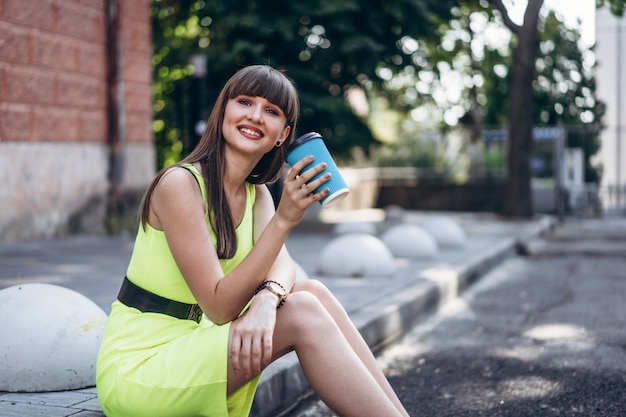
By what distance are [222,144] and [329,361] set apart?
87cm

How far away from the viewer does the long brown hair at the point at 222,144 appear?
9.97ft

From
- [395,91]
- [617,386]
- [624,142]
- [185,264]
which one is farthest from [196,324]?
[624,142]

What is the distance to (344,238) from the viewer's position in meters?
7.96

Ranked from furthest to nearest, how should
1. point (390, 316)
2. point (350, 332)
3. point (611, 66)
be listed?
point (611, 66), point (390, 316), point (350, 332)

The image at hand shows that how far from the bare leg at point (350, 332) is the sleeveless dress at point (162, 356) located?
0.31 m

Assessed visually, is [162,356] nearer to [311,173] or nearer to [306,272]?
[311,173]

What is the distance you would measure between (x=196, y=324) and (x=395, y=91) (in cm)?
1544

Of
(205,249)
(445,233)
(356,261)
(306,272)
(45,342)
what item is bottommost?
(445,233)

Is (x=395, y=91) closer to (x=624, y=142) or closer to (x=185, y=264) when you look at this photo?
(x=624, y=142)

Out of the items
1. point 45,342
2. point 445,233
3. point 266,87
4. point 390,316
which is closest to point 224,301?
point 266,87

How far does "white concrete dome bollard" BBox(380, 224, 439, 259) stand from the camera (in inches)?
371

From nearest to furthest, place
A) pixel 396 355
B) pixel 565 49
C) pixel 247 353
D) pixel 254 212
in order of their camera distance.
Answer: pixel 247 353 < pixel 254 212 < pixel 396 355 < pixel 565 49

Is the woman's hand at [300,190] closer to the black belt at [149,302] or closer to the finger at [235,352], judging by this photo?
the finger at [235,352]

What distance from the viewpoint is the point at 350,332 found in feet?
10.5
